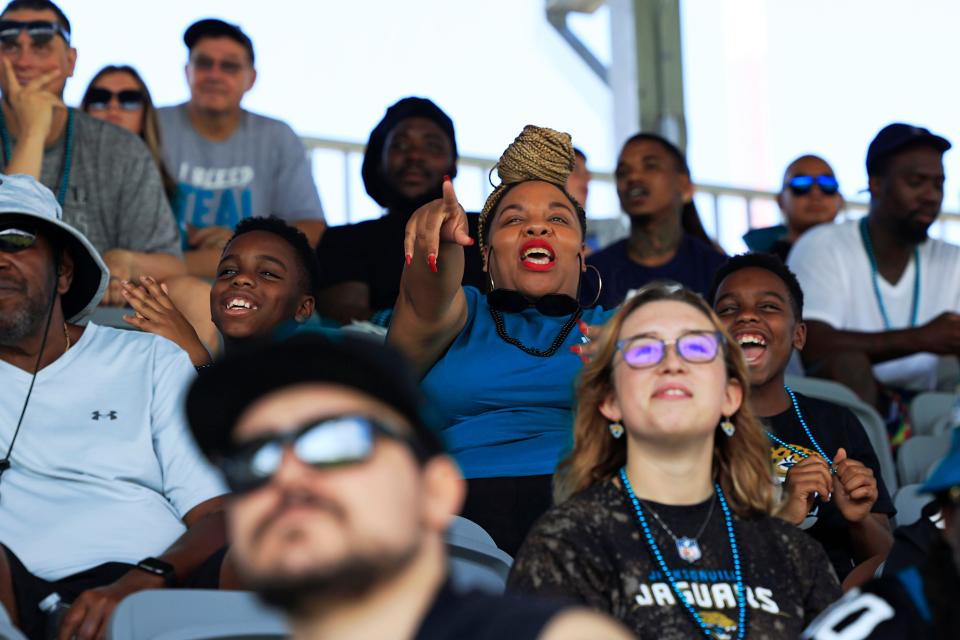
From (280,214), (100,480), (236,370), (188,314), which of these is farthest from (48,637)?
(280,214)

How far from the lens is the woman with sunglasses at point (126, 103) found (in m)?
5.64

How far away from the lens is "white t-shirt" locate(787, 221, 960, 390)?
557 cm

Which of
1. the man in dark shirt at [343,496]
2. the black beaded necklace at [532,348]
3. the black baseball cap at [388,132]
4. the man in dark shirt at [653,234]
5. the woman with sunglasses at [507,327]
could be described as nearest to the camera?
the man in dark shirt at [343,496]

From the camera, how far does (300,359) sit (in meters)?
1.58

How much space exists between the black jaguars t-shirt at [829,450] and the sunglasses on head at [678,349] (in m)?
0.77

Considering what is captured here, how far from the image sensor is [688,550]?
262 cm

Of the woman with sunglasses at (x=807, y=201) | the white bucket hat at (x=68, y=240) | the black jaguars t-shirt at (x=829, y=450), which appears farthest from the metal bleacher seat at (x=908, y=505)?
the woman with sunglasses at (x=807, y=201)

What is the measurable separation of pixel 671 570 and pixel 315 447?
1.25 m

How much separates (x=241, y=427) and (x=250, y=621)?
2.55 ft

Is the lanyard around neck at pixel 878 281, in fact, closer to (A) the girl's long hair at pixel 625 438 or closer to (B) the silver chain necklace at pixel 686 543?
(A) the girl's long hair at pixel 625 438

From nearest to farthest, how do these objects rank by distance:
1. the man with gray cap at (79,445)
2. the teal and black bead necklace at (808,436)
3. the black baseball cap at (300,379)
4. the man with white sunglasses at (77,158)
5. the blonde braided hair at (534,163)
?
the black baseball cap at (300,379) < the man with gray cap at (79,445) < the teal and black bead necklace at (808,436) < the blonde braided hair at (534,163) < the man with white sunglasses at (77,158)

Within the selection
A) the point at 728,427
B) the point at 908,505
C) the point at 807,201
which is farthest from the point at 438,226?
the point at 807,201

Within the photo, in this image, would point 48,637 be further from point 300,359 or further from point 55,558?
point 300,359

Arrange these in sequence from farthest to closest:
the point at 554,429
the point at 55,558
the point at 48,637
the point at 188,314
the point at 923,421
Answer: the point at 923,421 < the point at 188,314 < the point at 554,429 < the point at 55,558 < the point at 48,637
